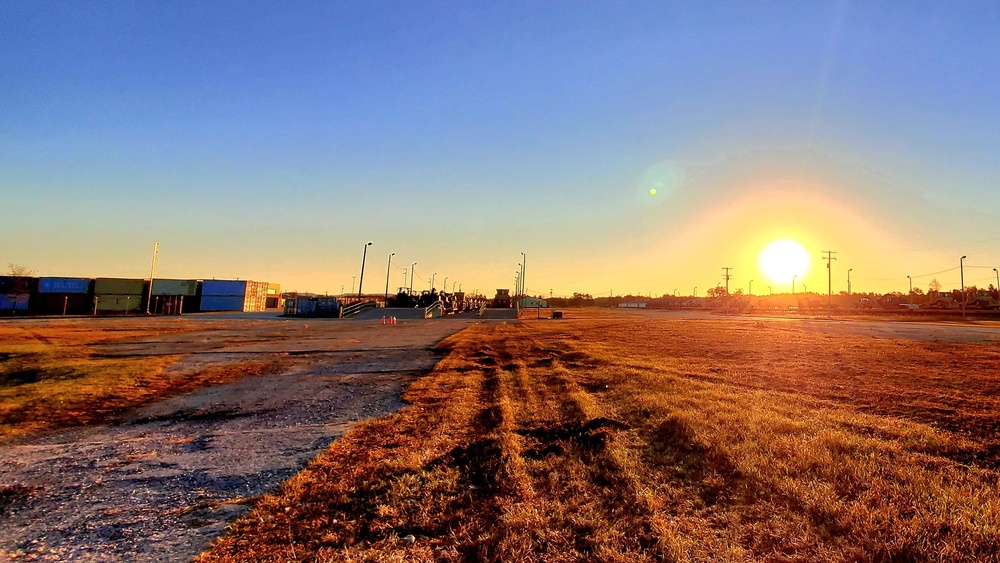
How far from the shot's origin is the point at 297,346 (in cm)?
2009

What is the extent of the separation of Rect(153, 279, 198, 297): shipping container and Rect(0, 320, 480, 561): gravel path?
201ft

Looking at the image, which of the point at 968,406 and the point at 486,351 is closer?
the point at 968,406

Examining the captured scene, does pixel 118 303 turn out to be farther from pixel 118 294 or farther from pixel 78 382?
pixel 78 382

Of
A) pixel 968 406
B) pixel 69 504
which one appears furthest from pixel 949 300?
pixel 69 504

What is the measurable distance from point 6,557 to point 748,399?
10.3 metres

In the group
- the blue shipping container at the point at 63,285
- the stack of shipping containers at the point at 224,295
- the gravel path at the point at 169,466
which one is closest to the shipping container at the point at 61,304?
the blue shipping container at the point at 63,285

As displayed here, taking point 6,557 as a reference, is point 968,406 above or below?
above

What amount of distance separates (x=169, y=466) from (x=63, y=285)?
6734cm

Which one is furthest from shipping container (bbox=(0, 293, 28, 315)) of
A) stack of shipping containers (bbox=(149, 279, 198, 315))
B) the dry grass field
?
the dry grass field

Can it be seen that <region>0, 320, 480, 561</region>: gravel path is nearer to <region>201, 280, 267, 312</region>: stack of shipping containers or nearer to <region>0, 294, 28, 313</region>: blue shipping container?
<region>201, 280, 267, 312</region>: stack of shipping containers

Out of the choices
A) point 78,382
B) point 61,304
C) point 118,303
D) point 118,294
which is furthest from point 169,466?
point 61,304

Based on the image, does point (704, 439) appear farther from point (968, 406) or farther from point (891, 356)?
point (891, 356)

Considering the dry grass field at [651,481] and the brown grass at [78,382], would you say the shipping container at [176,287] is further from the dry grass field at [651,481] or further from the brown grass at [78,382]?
the dry grass field at [651,481]

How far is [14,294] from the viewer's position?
168ft
